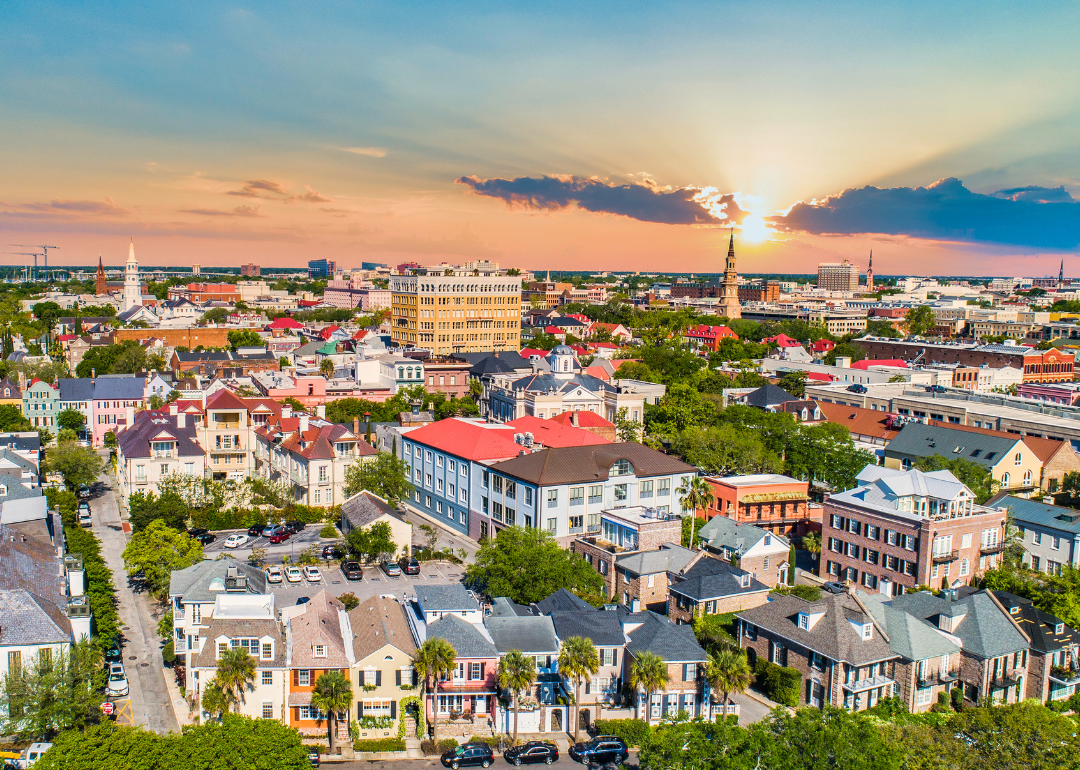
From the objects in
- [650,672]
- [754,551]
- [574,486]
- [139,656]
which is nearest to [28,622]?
[139,656]

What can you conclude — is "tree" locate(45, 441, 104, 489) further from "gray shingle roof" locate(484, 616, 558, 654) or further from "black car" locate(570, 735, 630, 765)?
"black car" locate(570, 735, 630, 765)

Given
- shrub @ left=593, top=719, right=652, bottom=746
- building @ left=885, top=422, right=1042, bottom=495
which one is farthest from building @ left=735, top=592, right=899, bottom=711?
building @ left=885, top=422, right=1042, bottom=495

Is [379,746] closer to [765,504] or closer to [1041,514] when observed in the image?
[765,504]

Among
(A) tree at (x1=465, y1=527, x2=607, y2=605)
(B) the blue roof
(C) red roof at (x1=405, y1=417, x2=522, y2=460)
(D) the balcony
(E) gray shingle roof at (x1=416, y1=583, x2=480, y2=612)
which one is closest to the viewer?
(E) gray shingle roof at (x1=416, y1=583, x2=480, y2=612)

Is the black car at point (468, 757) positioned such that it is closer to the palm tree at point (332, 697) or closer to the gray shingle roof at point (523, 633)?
the gray shingle roof at point (523, 633)

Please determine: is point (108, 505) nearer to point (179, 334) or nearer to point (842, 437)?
point (842, 437)

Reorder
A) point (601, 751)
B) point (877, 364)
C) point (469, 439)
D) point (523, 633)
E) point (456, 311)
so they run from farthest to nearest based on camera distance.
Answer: point (456, 311) < point (877, 364) < point (469, 439) < point (523, 633) < point (601, 751)

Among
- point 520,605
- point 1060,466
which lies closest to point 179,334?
point 520,605

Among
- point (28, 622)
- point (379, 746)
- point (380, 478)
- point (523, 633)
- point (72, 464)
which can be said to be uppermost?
point (380, 478)
